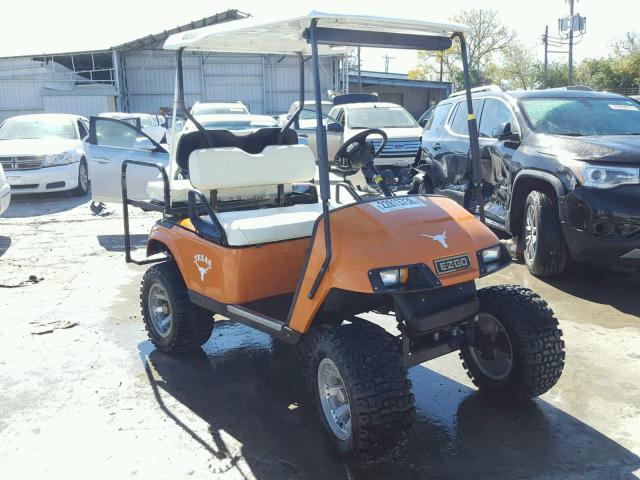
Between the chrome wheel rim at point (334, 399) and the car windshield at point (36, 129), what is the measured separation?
36.7 feet

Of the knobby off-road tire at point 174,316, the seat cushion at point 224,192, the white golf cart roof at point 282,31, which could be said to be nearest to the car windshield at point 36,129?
the seat cushion at point 224,192

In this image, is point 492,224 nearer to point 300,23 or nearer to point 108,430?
point 300,23

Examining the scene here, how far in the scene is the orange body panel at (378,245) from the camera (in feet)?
9.76

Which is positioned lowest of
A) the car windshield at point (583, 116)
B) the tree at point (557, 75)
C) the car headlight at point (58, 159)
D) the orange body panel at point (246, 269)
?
the orange body panel at point (246, 269)

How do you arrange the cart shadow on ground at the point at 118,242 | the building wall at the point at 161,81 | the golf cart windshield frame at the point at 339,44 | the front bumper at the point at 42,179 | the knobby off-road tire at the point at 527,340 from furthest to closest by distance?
the building wall at the point at 161,81
the front bumper at the point at 42,179
the cart shadow on ground at the point at 118,242
the knobby off-road tire at the point at 527,340
the golf cart windshield frame at the point at 339,44

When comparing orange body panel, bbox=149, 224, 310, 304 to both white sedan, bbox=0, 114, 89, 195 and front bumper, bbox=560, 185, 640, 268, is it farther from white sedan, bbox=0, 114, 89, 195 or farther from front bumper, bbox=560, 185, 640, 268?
white sedan, bbox=0, 114, 89, 195

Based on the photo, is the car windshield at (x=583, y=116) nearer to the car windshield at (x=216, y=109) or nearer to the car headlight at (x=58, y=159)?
the car headlight at (x=58, y=159)

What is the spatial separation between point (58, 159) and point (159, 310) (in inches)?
319

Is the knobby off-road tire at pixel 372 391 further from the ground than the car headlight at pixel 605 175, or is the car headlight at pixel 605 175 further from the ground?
the car headlight at pixel 605 175

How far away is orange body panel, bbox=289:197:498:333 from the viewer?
2.97 m

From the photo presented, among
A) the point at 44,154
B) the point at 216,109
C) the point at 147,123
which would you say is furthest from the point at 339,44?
the point at 147,123

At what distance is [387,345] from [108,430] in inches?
66.2

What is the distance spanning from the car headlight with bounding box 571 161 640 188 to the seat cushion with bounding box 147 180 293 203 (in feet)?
8.38

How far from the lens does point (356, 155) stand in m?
4.23
